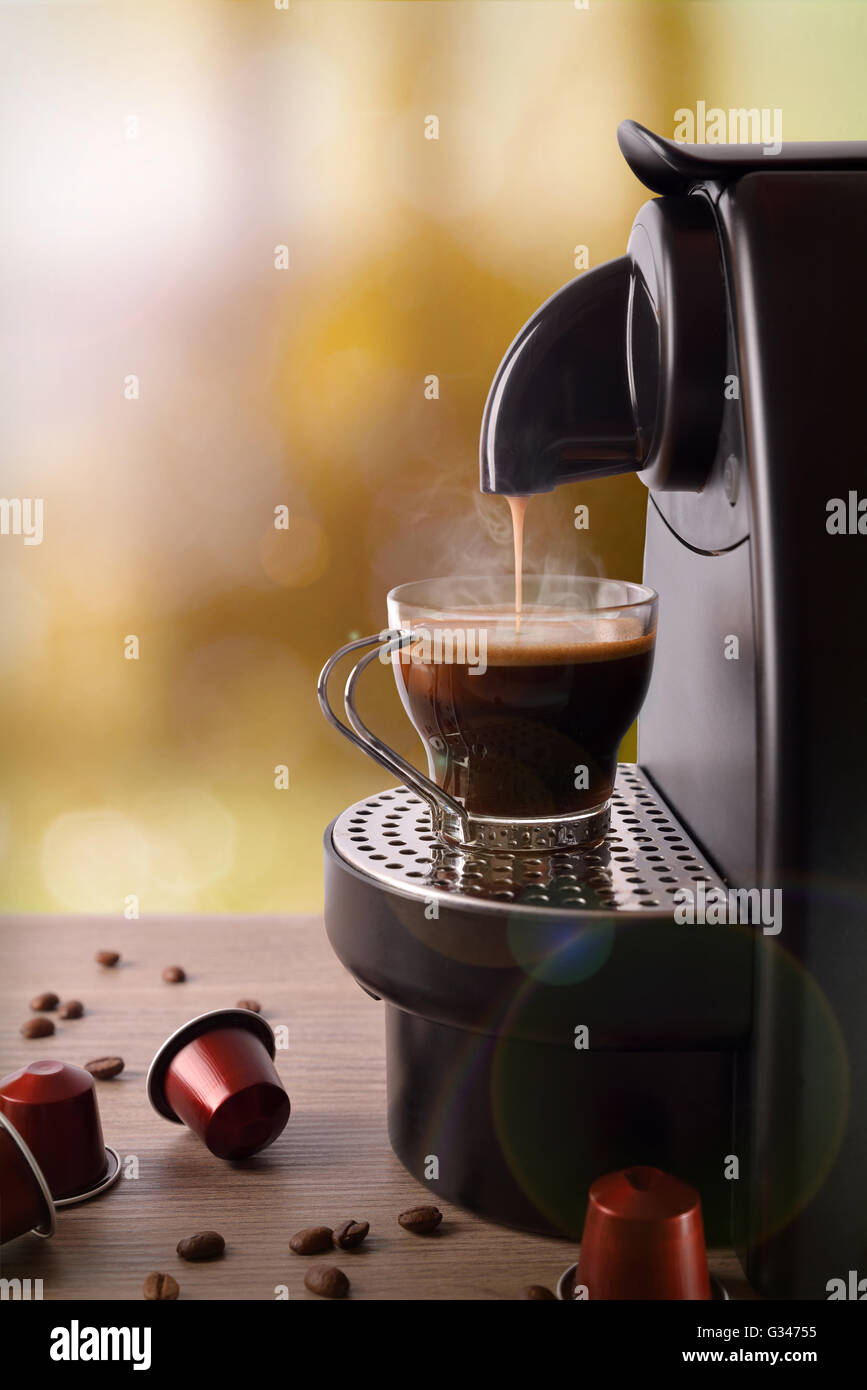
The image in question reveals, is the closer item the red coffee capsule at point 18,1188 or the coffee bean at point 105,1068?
the red coffee capsule at point 18,1188

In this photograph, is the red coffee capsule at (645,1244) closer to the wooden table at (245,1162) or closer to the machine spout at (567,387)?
the wooden table at (245,1162)

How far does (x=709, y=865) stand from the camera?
0.62m

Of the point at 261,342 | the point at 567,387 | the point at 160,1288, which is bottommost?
the point at 160,1288

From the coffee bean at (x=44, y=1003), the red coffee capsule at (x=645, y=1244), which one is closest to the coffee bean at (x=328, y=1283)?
the red coffee capsule at (x=645, y=1244)

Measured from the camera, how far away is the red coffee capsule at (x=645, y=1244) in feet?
1.58

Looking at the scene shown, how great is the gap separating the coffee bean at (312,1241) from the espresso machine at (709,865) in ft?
0.22

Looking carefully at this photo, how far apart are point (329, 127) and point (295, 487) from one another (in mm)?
353

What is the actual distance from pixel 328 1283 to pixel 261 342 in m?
0.96

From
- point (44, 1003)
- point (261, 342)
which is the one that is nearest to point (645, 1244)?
point (44, 1003)

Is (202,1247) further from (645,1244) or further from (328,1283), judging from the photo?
(645,1244)

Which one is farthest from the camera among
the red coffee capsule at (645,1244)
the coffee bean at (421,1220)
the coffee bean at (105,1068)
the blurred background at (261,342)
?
the blurred background at (261,342)

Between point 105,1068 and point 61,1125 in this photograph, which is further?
point 105,1068
